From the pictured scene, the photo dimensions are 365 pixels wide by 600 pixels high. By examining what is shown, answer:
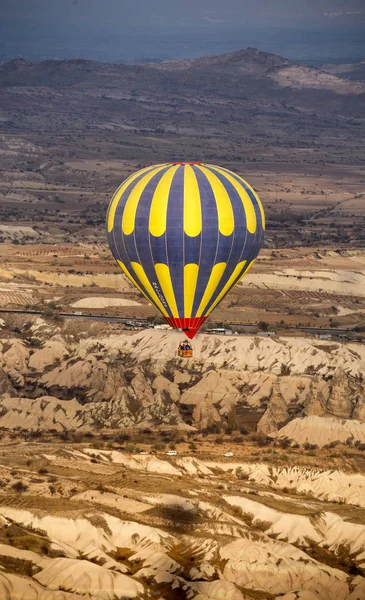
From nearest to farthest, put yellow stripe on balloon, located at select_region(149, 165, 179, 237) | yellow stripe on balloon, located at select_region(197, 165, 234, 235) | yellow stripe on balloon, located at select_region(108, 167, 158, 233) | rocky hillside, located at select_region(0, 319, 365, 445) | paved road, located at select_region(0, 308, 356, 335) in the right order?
yellow stripe on balloon, located at select_region(149, 165, 179, 237)
yellow stripe on balloon, located at select_region(197, 165, 234, 235)
yellow stripe on balloon, located at select_region(108, 167, 158, 233)
rocky hillside, located at select_region(0, 319, 365, 445)
paved road, located at select_region(0, 308, 356, 335)

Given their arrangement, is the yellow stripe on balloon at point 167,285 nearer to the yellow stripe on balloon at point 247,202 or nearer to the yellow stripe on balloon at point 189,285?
the yellow stripe on balloon at point 189,285

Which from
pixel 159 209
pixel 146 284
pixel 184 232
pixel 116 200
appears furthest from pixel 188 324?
pixel 116 200

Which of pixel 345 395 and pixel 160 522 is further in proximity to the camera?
pixel 345 395

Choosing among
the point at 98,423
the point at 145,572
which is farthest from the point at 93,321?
the point at 145,572

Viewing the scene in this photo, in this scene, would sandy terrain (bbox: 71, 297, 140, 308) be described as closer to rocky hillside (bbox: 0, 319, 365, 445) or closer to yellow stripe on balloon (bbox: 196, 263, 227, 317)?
rocky hillside (bbox: 0, 319, 365, 445)

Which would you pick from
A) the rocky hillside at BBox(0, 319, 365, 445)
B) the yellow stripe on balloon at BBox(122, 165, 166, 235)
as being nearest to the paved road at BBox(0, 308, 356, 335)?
the rocky hillside at BBox(0, 319, 365, 445)

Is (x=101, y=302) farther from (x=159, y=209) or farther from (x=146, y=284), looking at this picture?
(x=159, y=209)

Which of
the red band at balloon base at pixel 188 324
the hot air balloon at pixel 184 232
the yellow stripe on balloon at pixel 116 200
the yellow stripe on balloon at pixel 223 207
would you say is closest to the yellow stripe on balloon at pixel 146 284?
the hot air balloon at pixel 184 232

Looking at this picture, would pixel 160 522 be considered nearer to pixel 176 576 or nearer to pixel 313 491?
pixel 176 576
